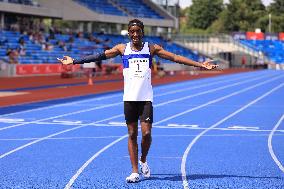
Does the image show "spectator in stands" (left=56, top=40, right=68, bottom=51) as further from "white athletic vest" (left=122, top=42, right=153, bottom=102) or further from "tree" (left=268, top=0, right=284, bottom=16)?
"tree" (left=268, top=0, right=284, bottom=16)

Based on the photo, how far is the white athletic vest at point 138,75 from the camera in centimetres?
734

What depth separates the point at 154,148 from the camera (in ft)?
34.6

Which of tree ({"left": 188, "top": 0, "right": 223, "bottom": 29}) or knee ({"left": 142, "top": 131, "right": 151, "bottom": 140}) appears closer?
knee ({"left": 142, "top": 131, "right": 151, "bottom": 140})

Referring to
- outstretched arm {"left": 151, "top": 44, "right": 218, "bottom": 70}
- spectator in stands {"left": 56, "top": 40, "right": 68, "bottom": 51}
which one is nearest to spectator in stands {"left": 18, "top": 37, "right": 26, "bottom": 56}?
spectator in stands {"left": 56, "top": 40, "right": 68, "bottom": 51}

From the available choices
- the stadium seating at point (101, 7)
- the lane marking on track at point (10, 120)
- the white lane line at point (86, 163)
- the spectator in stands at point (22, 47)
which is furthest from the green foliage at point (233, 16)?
the white lane line at point (86, 163)

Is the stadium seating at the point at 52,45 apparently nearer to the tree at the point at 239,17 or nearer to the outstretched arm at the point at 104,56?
the outstretched arm at the point at 104,56

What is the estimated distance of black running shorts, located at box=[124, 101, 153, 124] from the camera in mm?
7340

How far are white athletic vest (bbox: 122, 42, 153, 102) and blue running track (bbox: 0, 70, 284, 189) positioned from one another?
100 cm

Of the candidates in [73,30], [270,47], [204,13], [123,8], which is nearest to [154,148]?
[73,30]

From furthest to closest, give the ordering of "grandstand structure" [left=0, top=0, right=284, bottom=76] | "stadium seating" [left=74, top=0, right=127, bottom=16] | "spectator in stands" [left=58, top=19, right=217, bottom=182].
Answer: "stadium seating" [left=74, top=0, right=127, bottom=16], "grandstand structure" [left=0, top=0, right=284, bottom=76], "spectator in stands" [left=58, top=19, right=217, bottom=182]

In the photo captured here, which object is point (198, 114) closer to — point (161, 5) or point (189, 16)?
point (161, 5)

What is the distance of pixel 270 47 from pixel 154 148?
77.8m

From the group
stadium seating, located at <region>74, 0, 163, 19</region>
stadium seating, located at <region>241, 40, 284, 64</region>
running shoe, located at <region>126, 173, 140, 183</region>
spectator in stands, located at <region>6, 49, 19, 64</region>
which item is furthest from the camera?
stadium seating, located at <region>241, 40, 284, 64</region>

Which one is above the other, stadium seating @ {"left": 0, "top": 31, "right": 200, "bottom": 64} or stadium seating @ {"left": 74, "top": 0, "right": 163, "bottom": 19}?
stadium seating @ {"left": 74, "top": 0, "right": 163, "bottom": 19}
